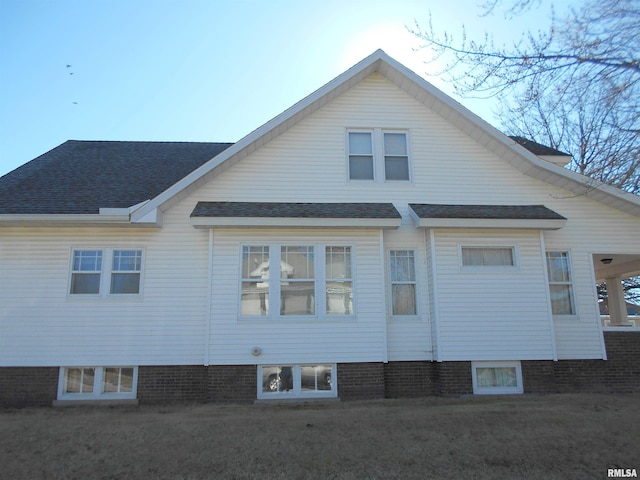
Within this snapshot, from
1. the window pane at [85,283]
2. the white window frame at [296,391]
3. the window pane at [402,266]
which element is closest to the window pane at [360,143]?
the window pane at [402,266]

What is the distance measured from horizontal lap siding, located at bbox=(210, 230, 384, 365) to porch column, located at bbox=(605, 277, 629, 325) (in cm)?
787

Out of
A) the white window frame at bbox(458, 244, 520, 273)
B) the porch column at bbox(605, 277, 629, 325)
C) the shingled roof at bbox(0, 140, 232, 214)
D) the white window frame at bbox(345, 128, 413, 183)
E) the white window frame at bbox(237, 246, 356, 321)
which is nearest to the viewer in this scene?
the white window frame at bbox(237, 246, 356, 321)

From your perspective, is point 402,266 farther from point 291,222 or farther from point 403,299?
point 291,222

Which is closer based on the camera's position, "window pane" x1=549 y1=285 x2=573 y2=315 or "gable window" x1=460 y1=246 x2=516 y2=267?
"gable window" x1=460 y1=246 x2=516 y2=267

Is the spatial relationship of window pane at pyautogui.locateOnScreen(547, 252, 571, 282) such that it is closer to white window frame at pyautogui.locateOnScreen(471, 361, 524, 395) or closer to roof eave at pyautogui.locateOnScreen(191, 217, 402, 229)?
white window frame at pyautogui.locateOnScreen(471, 361, 524, 395)

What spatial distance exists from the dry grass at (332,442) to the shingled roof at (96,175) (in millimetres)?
4133

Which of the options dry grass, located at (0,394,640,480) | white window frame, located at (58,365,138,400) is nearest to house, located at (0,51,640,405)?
white window frame, located at (58,365,138,400)

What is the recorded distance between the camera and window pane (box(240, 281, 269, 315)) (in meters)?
9.84

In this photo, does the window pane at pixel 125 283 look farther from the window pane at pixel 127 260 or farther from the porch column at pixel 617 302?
the porch column at pixel 617 302

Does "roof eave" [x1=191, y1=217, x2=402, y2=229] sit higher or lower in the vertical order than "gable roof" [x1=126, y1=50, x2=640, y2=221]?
lower

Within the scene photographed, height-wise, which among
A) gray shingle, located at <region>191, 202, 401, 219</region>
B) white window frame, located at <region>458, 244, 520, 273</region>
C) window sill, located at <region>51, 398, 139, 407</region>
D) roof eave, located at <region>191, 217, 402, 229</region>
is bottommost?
window sill, located at <region>51, 398, 139, 407</region>

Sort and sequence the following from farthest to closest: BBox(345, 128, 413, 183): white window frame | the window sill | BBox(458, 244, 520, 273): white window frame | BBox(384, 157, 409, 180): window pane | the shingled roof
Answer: BBox(384, 157, 409, 180): window pane, BBox(345, 128, 413, 183): white window frame, BBox(458, 244, 520, 273): white window frame, the shingled roof, the window sill

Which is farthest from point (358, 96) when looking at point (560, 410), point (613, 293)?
point (613, 293)

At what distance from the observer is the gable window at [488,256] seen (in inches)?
408
